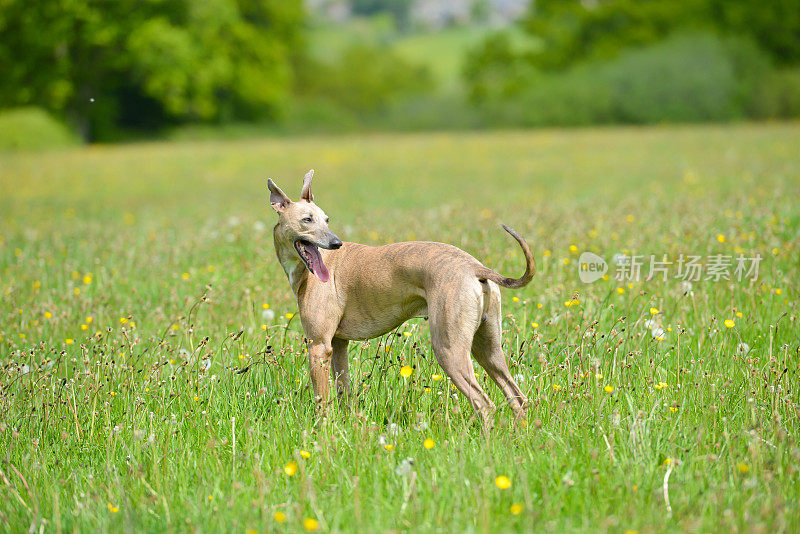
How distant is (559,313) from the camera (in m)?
5.07

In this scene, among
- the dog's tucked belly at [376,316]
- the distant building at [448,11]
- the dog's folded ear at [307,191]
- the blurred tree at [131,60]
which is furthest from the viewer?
the distant building at [448,11]

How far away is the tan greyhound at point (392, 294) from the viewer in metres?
3.26

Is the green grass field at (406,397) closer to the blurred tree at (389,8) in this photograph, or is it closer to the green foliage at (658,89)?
the green foliage at (658,89)

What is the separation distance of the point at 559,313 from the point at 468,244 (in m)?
1.97

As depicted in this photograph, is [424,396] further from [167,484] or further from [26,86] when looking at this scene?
[26,86]

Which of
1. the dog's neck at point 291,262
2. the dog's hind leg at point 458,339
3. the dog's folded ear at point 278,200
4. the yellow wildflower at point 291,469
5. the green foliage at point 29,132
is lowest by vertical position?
the yellow wildflower at point 291,469

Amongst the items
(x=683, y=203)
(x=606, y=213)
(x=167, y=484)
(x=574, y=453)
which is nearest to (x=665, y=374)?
(x=574, y=453)

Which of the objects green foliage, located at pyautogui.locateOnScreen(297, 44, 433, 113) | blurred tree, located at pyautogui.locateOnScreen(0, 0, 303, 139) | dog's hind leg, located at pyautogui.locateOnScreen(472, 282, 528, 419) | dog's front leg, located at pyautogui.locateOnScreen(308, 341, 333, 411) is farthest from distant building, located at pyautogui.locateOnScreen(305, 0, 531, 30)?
dog's hind leg, located at pyautogui.locateOnScreen(472, 282, 528, 419)

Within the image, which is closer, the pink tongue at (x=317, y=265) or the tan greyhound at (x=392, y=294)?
the tan greyhound at (x=392, y=294)

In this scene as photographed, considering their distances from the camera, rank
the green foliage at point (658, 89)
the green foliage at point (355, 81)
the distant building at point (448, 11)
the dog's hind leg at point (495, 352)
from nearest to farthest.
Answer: the dog's hind leg at point (495, 352), the green foliage at point (658, 89), the green foliage at point (355, 81), the distant building at point (448, 11)

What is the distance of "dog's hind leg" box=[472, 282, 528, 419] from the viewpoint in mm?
3434

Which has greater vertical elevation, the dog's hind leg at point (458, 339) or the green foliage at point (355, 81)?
the green foliage at point (355, 81)

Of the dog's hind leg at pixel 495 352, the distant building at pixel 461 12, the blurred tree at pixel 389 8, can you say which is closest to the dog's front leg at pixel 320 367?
the dog's hind leg at pixel 495 352

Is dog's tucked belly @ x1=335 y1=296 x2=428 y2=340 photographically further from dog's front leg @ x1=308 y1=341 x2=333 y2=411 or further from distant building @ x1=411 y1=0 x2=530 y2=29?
distant building @ x1=411 y1=0 x2=530 y2=29
